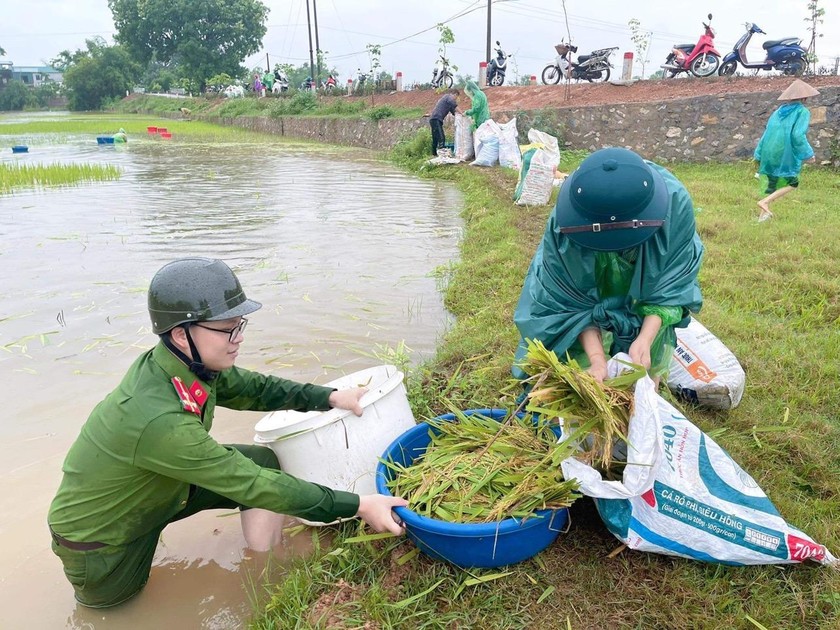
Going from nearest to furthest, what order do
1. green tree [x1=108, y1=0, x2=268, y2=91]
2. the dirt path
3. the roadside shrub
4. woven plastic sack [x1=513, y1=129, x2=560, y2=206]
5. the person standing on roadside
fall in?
woven plastic sack [x1=513, y1=129, x2=560, y2=206]
the dirt path
the person standing on roadside
the roadside shrub
green tree [x1=108, y1=0, x2=268, y2=91]

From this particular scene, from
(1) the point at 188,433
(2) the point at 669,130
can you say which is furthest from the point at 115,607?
(2) the point at 669,130

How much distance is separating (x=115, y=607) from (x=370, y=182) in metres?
10.3

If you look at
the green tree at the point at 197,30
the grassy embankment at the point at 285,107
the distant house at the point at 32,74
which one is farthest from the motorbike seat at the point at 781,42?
the distant house at the point at 32,74

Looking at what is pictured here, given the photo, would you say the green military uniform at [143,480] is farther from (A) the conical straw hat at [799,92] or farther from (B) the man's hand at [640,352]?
(A) the conical straw hat at [799,92]

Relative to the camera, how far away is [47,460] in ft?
9.59

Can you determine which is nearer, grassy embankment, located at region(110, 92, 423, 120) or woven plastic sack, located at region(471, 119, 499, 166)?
woven plastic sack, located at region(471, 119, 499, 166)

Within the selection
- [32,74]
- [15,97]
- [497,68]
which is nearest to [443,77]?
[497,68]

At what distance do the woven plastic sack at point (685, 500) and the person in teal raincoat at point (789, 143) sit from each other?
17.7 feet

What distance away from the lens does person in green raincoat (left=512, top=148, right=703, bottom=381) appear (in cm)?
196

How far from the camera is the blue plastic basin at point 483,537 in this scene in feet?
5.92

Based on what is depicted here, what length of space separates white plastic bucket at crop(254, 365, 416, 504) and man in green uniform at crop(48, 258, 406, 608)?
30 centimetres

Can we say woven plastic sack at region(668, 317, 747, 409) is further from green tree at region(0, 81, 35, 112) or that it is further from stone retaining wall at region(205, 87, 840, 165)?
green tree at region(0, 81, 35, 112)

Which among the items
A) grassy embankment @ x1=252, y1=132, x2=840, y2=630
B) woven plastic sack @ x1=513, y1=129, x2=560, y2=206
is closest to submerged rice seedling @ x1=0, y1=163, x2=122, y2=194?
woven plastic sack @ x1=513, y1=129, x2=560, y2=206

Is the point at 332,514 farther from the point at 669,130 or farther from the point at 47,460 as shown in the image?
the point at 669,130
